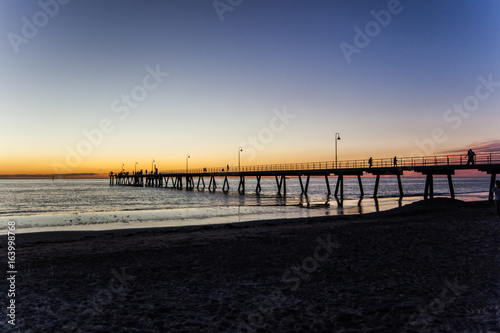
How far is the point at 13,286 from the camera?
21.5ft

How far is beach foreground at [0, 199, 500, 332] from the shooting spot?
4.52m

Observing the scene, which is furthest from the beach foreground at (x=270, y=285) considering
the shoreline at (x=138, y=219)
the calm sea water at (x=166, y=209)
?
the calm sea water at (x=166, y=209)

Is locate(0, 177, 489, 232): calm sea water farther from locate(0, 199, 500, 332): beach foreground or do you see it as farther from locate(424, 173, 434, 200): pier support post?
locate(0, 199, 500, 332): beach foreground

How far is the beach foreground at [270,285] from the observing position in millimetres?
4516

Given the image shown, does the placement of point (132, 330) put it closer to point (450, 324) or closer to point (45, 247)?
point (450, 324)

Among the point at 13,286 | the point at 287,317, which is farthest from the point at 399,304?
the point at 13,286

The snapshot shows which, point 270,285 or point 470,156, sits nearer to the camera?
point 270,285

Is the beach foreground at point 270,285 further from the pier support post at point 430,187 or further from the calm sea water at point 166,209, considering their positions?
the pier support post at point 430,187

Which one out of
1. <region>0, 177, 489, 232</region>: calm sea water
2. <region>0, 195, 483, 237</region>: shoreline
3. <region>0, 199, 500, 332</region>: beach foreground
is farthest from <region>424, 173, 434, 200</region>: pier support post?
<region>0, 199, 500, 332</region>: beach foreground

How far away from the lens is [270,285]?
620cm

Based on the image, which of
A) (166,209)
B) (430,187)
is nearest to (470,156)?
(430,187)

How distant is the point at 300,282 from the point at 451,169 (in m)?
29.8

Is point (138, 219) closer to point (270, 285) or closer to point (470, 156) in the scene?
point (270, 285)

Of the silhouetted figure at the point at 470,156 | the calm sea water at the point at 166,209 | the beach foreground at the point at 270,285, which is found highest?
the silhouetted figure at the point at 470,156
